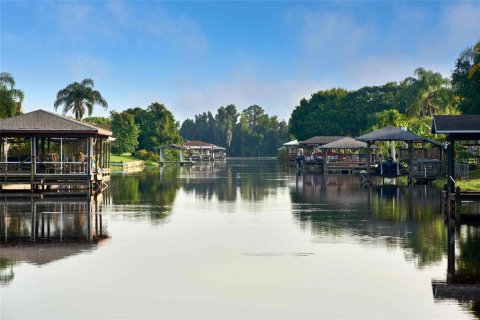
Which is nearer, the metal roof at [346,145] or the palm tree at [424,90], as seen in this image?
the metal roof at [346,145]

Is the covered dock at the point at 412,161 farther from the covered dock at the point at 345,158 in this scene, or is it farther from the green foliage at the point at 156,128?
the green foliage at the point at 156,128

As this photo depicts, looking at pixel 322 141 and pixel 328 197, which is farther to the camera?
pixel 322 141

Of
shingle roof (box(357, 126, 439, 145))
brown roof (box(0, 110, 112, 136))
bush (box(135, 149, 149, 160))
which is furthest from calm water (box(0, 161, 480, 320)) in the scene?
bush (box(135, 149, 149, 160))

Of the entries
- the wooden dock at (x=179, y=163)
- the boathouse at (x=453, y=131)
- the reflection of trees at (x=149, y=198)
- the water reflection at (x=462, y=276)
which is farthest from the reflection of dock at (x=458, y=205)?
the wooden dock at (x=179, y=163)

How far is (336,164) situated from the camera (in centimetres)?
6384

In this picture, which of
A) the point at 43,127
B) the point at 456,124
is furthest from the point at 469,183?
the point at 43,127

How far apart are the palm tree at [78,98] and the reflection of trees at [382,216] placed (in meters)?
48.2

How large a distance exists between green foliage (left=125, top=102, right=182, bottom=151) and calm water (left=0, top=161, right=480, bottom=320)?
8065 centimetres

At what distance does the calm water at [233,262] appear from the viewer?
10438mm

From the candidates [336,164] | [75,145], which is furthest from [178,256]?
[336,164]

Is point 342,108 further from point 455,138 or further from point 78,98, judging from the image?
point 455,138

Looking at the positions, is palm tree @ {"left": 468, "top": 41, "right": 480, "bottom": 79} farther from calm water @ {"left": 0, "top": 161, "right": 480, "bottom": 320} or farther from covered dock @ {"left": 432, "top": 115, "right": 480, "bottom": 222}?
calm water @ {"left": 0, "top": 161, "right": 480, "bottom": 320}

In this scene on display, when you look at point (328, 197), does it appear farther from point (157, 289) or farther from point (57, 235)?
point (157, 289)

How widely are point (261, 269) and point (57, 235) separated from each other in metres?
7.11
